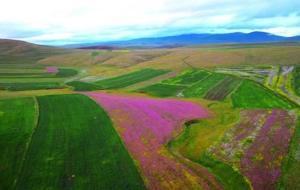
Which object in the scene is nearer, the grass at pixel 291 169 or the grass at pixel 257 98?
the grass at pixel 291 169

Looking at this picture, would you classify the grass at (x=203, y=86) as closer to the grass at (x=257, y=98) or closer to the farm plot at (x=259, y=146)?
the grass at (x=257, y=98)

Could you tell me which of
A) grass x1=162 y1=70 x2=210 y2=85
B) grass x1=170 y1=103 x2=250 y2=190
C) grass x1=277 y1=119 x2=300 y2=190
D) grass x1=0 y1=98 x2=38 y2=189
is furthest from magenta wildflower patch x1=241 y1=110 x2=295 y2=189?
grass x1=162 y1=70 x2=210 y2=85

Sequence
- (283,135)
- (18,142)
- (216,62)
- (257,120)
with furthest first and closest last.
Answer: (216,62) < (257,120) < (283,135) < (18,142)

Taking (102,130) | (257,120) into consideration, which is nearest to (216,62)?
(257,120)

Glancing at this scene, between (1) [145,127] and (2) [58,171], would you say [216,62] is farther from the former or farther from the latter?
(2) [58,171]

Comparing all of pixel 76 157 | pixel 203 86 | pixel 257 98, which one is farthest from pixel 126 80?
pixel 76 157

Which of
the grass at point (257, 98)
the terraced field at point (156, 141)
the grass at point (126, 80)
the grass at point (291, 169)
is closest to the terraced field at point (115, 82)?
the grass at point (126, 80)

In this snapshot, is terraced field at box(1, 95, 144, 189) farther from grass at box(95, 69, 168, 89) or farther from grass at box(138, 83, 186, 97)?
grass at box(95, 69, 168, 89)
